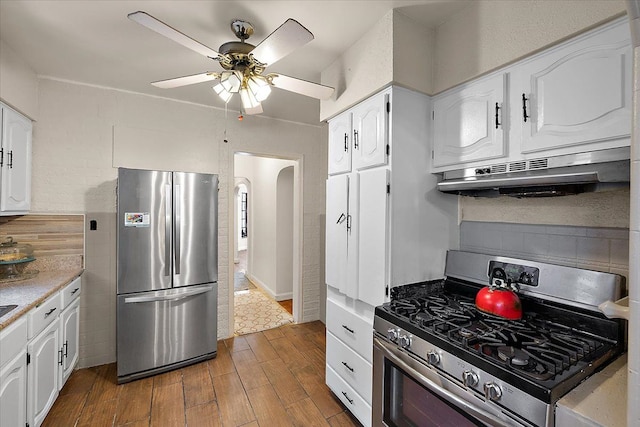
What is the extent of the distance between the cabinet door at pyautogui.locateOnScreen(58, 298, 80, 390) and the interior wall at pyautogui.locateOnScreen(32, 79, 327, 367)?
183 millimetres

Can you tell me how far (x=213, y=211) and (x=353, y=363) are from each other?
1.76 meters

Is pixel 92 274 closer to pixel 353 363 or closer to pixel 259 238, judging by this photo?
pixel 353 363

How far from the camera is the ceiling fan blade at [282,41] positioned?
126 centimetres

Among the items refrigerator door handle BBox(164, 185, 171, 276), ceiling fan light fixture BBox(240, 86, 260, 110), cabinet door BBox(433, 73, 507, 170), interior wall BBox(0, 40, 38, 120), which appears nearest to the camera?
cabinet door BBox(433, 73, 507, 170)

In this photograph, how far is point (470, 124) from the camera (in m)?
1.63

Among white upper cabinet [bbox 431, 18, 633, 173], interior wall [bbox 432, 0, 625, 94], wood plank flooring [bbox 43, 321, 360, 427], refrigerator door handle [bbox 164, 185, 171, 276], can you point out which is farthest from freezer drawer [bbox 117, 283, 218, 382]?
interior wall [bbox 432, 0, 625, 94]

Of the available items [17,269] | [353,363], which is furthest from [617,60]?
[17,269]

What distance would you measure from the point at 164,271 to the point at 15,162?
1.34 meters

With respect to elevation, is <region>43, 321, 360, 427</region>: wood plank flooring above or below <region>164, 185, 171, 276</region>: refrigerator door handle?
below

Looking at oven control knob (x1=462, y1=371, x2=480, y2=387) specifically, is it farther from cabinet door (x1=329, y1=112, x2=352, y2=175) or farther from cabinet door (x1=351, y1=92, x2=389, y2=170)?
cabinet door (x1=329, y1=112, x2=352, y2=175)

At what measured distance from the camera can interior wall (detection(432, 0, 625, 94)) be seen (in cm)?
121

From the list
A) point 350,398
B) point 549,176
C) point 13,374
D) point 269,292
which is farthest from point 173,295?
point 549,176

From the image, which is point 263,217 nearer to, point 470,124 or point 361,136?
point 361,136

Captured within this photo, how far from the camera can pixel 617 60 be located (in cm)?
112
